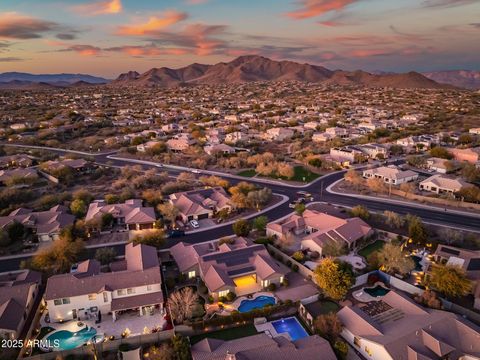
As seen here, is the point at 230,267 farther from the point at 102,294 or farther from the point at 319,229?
the point at 319,229

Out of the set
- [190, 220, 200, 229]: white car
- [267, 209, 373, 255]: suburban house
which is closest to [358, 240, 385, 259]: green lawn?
[267, 209, 373, 255]: suburban house

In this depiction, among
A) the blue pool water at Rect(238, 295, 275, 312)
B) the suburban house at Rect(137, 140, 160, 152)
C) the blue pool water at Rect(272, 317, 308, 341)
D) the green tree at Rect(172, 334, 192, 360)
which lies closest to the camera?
→ the green tree at Rect(172, 334, 192, 360)

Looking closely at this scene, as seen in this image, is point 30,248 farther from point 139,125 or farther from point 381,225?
point 139,125

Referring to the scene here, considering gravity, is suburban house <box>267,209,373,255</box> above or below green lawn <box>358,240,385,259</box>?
above

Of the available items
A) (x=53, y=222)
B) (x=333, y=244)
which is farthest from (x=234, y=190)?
(x=53, y=222)

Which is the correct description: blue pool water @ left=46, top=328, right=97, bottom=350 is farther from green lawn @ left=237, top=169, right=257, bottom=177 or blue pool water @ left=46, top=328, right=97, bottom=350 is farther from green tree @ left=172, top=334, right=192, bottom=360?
green lawn @ left=237, top=169, right=257, bottom=177

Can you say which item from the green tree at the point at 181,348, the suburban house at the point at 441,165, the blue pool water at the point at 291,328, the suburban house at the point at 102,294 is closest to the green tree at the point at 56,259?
the suburban house at the point at 102,294

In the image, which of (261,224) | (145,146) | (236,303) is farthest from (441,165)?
(145,146)
